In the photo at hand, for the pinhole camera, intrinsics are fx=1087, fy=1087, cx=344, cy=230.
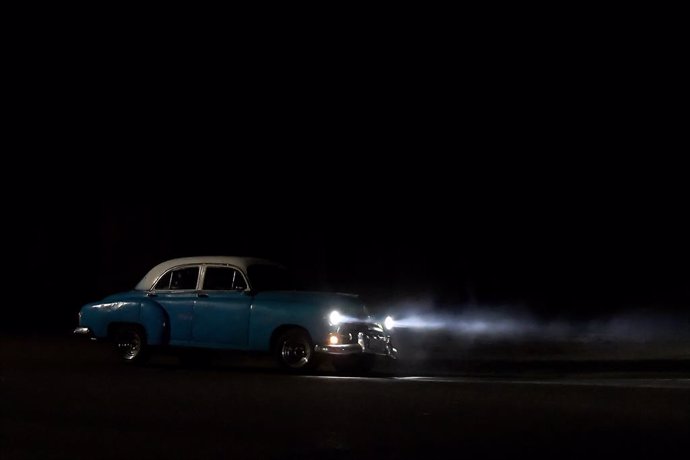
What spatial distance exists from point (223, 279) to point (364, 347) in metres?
2.79

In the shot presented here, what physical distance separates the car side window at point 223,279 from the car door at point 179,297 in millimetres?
237

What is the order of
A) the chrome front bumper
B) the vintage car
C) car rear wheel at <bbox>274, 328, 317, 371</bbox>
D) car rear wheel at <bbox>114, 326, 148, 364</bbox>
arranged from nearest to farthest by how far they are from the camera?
the chrome front bumper, the vintage car, car rear wheel at <bbox>274, 328, 317, 371</bbox>, car rear wheel at <bbox>114, 326, 148, 364</bbox>

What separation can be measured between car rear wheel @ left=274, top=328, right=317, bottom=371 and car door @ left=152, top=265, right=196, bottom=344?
1714mm

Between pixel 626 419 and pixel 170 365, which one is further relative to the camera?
pixel 170 365

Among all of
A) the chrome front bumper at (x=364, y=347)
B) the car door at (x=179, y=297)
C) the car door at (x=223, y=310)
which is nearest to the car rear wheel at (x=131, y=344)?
the car door at (x=179, y=297)

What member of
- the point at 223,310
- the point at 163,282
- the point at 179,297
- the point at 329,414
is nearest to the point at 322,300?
the point at 223,310

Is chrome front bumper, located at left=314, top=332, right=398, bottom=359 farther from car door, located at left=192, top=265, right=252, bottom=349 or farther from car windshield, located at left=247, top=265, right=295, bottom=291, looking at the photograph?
car windshield, located at left=247, top=265, right=295, bottom=291

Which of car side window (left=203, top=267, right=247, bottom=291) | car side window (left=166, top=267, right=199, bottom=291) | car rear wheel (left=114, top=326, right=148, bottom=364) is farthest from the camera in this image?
car rear wheel (left=114, top=326, right=148, bottom=364)

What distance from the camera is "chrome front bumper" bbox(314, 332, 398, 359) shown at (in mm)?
17016

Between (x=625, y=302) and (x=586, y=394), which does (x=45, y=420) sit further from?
(x=625, y=302)

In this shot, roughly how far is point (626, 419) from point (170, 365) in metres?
9.81

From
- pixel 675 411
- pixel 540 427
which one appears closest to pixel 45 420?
pixel 540 427

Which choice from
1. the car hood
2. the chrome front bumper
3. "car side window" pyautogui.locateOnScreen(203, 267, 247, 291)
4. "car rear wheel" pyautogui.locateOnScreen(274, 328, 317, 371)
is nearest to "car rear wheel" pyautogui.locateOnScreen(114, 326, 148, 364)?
"car side window" pyautogui.locateOnScreen(203, 267, 247, 291)

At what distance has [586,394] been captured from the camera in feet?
47.7
